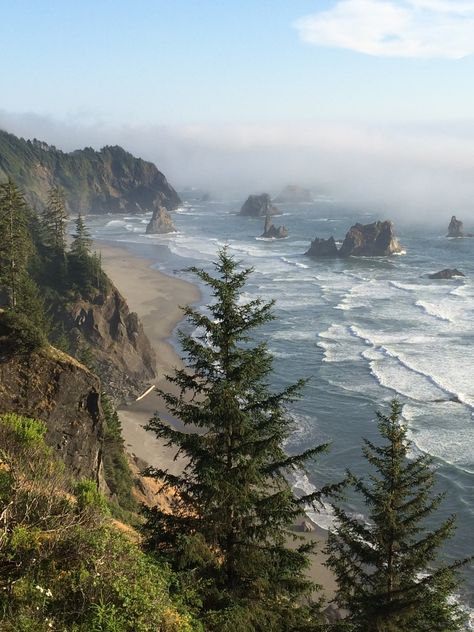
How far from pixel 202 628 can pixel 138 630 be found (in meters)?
2.09

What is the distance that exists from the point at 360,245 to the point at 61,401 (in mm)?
105546

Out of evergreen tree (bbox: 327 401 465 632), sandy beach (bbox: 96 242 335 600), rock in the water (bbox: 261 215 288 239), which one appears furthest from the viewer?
rock in the water (bbox: 261 215 288 239)

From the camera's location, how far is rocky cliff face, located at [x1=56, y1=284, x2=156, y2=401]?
53.9 metres

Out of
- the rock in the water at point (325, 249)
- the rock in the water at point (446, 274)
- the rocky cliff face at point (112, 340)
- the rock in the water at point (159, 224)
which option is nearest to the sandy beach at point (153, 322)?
the rocky cliff face at point (112, 340)

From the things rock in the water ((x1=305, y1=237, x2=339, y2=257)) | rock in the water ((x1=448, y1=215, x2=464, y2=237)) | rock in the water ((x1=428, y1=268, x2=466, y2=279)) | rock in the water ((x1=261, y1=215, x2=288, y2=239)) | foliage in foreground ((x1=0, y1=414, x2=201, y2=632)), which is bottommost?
rock in the water ((x1=428, y1=268, x2=466, y2=279))

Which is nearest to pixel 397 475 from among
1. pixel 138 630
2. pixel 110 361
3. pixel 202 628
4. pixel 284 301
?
pixel 202 628

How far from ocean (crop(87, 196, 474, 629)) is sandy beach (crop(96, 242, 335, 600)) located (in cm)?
346

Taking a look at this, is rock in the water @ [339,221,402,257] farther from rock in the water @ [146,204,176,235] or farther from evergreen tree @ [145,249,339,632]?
evergreen tree @ [145,249,339,632]

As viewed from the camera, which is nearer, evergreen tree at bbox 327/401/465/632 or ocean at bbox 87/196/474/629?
evergreen tree at bbox 327/401/465/632

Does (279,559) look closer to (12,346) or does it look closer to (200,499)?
(200,499)

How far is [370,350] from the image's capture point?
62281 millimetres

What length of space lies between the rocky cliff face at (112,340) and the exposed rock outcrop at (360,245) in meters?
75.2

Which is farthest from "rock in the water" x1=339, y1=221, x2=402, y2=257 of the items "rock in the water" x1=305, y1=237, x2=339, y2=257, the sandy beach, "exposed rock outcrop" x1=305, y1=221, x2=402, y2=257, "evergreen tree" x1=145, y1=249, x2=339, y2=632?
"evergreen tree" x1=145, y1=249, x2=339, y2=632

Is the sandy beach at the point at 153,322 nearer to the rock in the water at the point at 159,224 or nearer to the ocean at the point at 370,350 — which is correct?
the ocean at the point at 370,350
